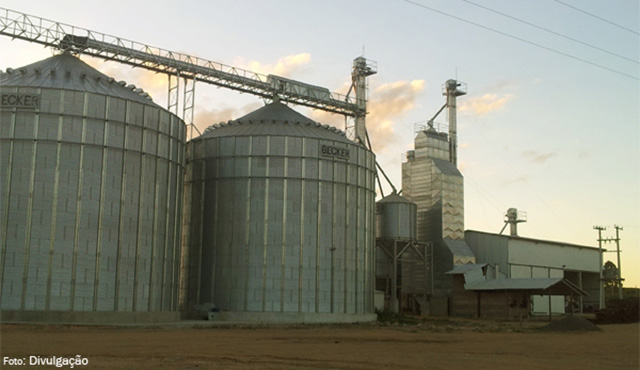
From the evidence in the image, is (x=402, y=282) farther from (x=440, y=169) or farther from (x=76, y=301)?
(x=76, y=301)

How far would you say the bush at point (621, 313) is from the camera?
67.1 metres

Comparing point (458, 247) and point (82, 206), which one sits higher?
point (458, 247)

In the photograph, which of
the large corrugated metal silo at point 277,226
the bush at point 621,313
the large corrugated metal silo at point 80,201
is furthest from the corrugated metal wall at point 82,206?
the bush at point 621,313

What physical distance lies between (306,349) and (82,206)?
20830mm

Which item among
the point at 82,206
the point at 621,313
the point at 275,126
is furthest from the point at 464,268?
the point at 82,206

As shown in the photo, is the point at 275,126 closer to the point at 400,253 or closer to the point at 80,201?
the point at 80,201

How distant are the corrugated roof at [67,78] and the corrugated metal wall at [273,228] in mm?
9275

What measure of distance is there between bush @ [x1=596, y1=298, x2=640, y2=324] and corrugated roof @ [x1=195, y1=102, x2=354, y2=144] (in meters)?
29.5

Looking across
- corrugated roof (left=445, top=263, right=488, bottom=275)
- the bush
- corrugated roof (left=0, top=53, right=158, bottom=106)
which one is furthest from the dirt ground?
corrugated roof (left=445, top=263, right=488, bottom=275)

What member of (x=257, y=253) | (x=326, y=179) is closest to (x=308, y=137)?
(x=326, y=179)

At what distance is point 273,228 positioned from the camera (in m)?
56.6

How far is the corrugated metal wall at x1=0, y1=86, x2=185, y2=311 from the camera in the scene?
44188mm

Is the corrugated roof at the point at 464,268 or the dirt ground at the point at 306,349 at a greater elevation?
the corrugated roof at the point at 464,268

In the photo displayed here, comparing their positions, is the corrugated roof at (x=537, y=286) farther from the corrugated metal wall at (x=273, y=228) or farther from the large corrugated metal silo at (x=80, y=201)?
the large corrugated metal silo at (x=80, y=201)
